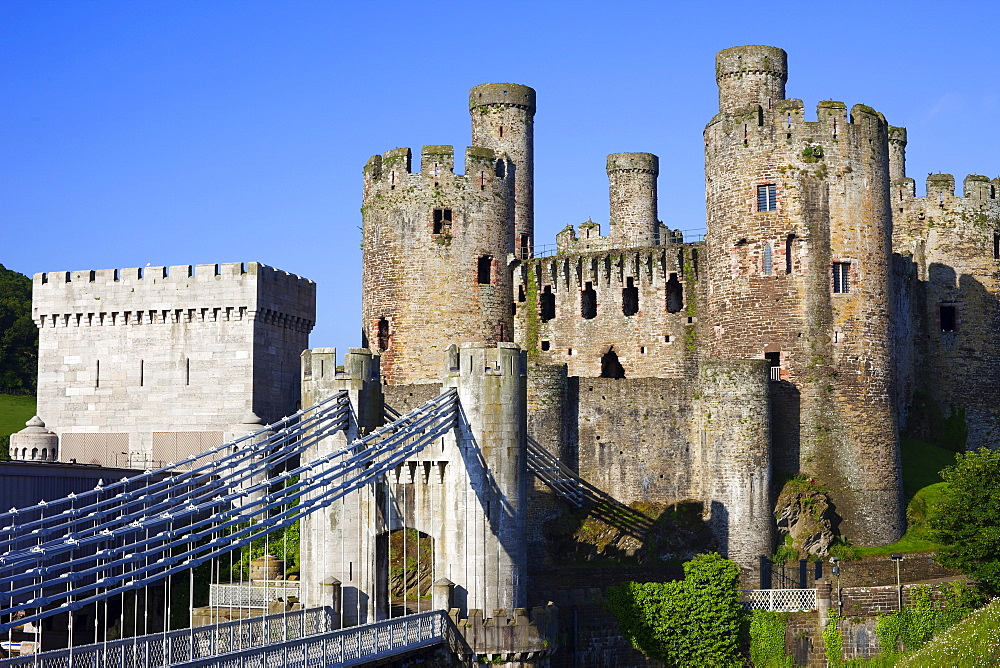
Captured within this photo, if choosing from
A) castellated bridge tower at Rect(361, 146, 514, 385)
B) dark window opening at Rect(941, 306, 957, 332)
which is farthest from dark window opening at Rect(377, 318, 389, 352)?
dark window opening at Rect(941, 306, 957, 332)

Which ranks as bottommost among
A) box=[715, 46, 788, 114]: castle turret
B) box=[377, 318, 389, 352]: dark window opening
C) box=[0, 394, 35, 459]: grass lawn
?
box=[0, 394, 35, 459]: grass lawn

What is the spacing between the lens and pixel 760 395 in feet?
147

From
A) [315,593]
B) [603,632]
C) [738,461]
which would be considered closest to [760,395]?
[738,461]

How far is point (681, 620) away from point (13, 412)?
158ft

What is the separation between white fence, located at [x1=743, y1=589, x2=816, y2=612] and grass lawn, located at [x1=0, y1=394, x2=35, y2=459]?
39.3 metres

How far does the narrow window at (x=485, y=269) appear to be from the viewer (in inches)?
2060

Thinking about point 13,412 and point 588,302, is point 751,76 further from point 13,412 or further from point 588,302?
point 13,412

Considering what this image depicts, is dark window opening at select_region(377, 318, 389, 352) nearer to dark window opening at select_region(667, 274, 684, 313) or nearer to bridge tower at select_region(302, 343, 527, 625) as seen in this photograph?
dark window opening at select_region(667, 274, 684, 313)

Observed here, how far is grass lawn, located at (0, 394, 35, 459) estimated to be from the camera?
7409 cm

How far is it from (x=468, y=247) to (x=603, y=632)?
15868mm

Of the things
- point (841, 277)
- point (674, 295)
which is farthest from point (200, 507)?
→ point (674, 295)

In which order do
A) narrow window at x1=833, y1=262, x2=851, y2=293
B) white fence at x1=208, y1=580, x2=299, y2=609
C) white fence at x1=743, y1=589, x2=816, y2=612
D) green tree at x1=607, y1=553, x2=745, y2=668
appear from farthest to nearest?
narrow window at x1=833, y1=262, x2=851, y2=293
white fence at x1=743, y1=589, x2=816, y2=612
green tree at x1=607, y1=553, x2=745, y2=668
white fence at x1=208, y1=580, x2=299, y2=609

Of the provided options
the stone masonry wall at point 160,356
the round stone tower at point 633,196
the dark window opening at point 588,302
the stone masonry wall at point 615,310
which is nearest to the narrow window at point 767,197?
the stone masonry wall at point 615,310

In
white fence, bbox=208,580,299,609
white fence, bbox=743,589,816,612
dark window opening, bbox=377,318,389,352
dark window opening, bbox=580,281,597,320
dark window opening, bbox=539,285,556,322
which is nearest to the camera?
white fence, bbox=208,580,299,609
